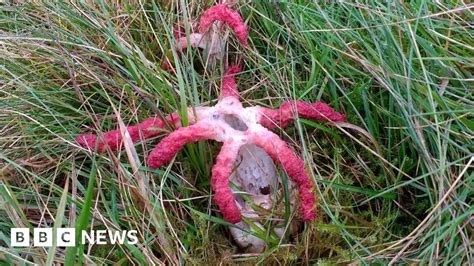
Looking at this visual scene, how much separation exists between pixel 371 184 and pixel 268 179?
299mm

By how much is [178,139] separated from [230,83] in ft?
1.05

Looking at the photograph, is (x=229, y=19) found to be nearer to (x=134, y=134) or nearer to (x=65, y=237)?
(x=134, y=134)

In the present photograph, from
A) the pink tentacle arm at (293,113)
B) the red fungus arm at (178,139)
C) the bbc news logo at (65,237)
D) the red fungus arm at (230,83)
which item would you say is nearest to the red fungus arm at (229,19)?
the red fungus arm at (230,83)

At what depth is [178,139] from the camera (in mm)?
1382

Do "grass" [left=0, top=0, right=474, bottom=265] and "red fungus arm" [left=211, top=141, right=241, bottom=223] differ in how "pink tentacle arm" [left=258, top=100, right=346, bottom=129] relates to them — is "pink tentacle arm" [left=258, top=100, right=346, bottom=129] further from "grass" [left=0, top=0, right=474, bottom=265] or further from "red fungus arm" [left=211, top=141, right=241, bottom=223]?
"red fungus arm" [left=211, top=141, right=241, bottom=223]

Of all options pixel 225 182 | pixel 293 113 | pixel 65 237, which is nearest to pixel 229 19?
pixel 293 113

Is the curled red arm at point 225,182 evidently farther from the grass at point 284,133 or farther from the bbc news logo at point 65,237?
the bbc news logo at point 65,237

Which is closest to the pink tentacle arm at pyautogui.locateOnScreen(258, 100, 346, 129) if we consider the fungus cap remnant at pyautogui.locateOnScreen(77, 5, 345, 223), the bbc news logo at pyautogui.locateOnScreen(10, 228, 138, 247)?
the fungus cap remnant at pyautogui.locateOnScreen(77, 5, 345, 223)

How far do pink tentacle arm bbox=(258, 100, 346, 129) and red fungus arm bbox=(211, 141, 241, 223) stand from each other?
6.9 inches

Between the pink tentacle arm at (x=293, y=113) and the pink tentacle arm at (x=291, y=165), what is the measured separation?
0.36ft

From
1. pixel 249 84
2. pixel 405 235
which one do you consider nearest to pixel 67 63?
pixel 249 84

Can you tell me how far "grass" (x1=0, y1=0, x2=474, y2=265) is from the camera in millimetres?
1387

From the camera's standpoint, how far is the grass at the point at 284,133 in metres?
1.39

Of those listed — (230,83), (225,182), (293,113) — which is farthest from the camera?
(230,83)
